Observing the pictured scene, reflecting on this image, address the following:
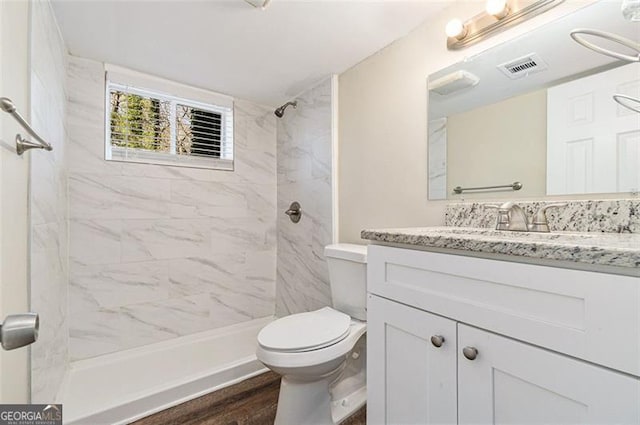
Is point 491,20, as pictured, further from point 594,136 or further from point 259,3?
point 259,3

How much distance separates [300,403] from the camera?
128cm

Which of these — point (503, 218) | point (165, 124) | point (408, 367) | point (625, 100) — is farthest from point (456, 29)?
point (165, 124)

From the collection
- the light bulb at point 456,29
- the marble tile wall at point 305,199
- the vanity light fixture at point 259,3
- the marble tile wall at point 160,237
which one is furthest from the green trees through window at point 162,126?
the light bulb at point 456,29

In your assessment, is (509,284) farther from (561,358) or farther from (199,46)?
(199,46)

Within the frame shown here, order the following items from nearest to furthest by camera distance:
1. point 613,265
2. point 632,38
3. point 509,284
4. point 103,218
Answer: point 613,265 → point 509,284 → point 632,38 → point 103,218

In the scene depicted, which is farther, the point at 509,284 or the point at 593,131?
the point at 593,131

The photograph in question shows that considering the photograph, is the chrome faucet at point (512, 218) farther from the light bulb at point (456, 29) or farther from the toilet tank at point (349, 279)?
the light bulb at point (456, 29)

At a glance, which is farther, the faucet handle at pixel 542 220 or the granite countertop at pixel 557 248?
the faucet handle at pixel 542 220

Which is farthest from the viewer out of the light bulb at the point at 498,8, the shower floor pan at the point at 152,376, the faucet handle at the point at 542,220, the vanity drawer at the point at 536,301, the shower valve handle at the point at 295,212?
the shower valve handle at the point at 295,212

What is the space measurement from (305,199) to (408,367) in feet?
4.98

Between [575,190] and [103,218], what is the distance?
2.46m

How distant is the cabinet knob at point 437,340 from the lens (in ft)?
2.61

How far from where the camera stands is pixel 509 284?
673 mm

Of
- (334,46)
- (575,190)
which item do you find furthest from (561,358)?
(334,46)
